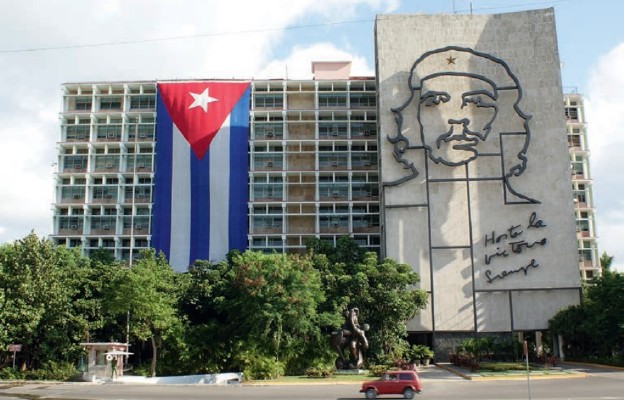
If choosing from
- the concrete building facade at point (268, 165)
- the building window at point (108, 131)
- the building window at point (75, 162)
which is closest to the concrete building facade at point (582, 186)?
the concrete building facade at point (268, 165)

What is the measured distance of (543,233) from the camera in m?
68.2

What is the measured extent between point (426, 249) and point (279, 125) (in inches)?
1250

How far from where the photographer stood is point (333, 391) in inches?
1540

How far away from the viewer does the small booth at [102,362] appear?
48.4 m

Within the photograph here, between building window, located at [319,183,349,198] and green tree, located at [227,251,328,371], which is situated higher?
building window, located at [319,183,349,198]

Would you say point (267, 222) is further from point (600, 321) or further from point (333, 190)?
point (600, 321)

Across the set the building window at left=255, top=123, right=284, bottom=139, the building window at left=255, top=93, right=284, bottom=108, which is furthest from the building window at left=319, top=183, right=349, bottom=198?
the building window at left=255, top=93, right=284, bottom=108

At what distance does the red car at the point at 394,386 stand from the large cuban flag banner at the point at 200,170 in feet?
152

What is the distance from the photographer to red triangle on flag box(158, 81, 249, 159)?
82.7 metres

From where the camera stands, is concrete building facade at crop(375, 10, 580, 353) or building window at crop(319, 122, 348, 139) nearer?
concrete building facade at crop(375, 10, 580, 353)

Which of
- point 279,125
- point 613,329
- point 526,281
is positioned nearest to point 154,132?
point 279,125

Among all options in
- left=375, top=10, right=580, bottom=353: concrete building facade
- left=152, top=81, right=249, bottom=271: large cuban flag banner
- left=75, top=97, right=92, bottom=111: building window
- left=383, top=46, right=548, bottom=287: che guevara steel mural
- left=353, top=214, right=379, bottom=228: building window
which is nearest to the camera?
left=375, top=10, right=580, bottom=353: concrete building facade

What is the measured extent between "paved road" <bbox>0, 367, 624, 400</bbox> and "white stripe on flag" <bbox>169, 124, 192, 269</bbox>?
34.5 meters

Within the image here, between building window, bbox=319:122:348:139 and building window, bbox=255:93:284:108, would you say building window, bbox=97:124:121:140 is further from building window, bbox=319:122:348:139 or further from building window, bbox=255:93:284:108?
building window, bbox=319:122:348:139
